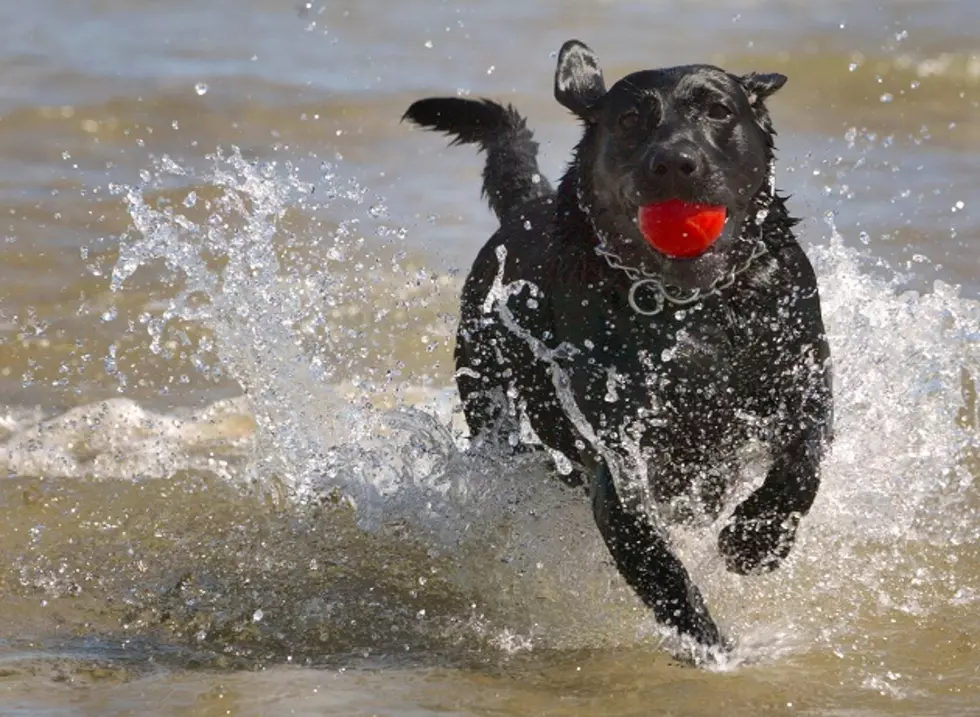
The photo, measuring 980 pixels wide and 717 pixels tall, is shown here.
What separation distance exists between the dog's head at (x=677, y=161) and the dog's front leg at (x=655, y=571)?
0.63m

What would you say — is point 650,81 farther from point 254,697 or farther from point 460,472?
point 254,697

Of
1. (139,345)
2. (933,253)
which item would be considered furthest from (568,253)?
(933,253)

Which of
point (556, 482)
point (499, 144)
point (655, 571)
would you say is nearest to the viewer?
point (655, 571)

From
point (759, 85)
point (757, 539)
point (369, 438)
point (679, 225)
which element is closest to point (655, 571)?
point (757, 539)

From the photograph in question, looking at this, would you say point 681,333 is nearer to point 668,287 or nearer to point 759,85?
point 668,287

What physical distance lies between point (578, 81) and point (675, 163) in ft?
2.30

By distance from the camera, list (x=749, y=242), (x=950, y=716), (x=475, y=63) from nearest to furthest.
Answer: (x=950, y=716), (x=749, y=242), (x=475, y=63)

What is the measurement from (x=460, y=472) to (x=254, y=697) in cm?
132

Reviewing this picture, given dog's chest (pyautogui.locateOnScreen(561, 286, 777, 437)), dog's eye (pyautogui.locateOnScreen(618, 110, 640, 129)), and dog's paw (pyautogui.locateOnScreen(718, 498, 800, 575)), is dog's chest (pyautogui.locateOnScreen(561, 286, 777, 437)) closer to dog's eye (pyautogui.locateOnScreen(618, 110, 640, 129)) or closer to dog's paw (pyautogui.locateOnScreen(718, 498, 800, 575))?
dog's paw (pyautogui.locateOnScreen(718, 498, 800, 575))

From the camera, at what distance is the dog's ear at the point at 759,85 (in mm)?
4836

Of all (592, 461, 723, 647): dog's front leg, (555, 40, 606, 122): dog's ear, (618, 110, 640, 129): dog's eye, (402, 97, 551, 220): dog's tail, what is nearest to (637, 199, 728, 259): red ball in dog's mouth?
(618, 110, 640, 129): dog's eye

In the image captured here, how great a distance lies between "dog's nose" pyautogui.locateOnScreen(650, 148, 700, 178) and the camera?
174 inches

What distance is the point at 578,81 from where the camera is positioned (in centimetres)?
502

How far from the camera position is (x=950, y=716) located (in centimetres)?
428
